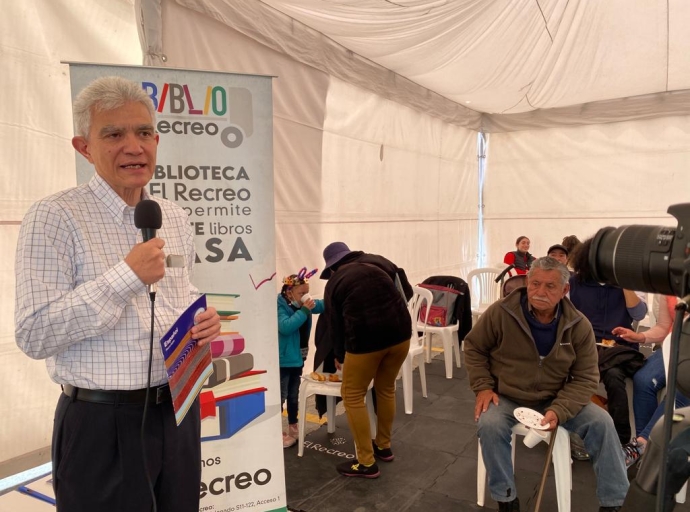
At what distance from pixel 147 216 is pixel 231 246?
3.23ft

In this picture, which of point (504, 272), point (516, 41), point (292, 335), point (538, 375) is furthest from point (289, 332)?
point (504, 272)

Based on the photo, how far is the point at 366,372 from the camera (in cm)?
252

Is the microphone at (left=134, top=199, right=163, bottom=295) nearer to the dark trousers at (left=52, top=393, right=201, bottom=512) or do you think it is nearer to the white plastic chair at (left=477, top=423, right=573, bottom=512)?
the dark trousers at (left=52, top=393, right=201, bottom=512)

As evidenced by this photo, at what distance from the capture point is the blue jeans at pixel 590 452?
201 cm

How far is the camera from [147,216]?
38.2 inches

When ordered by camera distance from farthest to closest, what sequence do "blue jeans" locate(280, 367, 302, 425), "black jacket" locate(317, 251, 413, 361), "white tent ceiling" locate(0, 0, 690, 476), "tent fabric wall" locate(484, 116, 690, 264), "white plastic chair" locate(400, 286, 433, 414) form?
"tent fabric wall" locate(484, 116, 690, 264), "white plastic chair" locate(400, 286, 433, 414), "blue jeans" locate(280, 367, 302, 425), "black jacket" locate(317, 251, 413, 361), "white tent ceiling" locate(0, 0, 690, 476)

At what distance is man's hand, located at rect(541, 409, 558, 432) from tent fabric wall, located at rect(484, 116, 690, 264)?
464 centimetres

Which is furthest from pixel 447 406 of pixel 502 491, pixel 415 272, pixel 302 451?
pixel 415 272

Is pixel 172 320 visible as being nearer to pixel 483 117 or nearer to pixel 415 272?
pixel 415 272

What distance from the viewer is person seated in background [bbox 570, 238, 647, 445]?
2621 mm

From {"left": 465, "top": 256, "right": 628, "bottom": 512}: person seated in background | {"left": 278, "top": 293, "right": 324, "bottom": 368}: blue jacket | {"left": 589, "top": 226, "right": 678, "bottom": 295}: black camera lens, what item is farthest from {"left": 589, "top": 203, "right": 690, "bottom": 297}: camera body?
{"left": 278, "top": 293, "right": 324, "bottom": 368}: blue jacket

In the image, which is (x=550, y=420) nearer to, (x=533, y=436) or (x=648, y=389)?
(x=533, y=436)

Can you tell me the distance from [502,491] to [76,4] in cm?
303

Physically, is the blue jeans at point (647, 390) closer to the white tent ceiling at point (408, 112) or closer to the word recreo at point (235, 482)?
the word recreo at point (235, 482)
